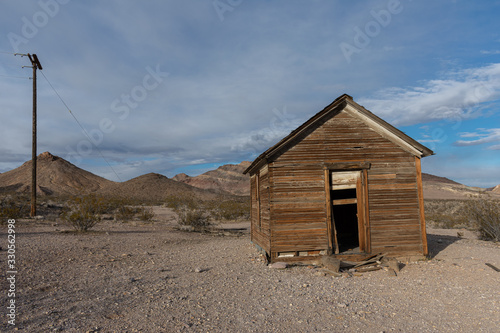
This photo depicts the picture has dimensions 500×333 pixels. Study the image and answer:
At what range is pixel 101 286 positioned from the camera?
22.4 feet

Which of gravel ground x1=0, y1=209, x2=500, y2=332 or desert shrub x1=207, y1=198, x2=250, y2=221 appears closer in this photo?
gravel ground x1=0, y1=209, x2=500, y2=332

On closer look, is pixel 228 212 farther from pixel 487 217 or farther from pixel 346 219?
pixel 487 217

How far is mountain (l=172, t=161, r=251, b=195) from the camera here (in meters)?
102

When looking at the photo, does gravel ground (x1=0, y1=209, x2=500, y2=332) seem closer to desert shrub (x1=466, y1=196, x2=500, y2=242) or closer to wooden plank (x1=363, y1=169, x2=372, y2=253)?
wooden plank (x1=363, y1=169, x2=372, y2=253)

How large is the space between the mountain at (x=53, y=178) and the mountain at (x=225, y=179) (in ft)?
106

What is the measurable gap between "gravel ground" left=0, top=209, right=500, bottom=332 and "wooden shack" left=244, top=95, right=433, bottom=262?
0.84 m

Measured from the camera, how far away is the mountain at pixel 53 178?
7164 cm

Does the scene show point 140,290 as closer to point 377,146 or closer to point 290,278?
point 290,278

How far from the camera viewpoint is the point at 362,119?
32.2 feet

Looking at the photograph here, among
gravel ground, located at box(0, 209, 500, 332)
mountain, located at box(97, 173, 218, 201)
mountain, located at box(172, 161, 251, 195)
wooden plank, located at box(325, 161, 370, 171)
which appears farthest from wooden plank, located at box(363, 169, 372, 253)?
mountain, located at box(172, 161, 251, 195)

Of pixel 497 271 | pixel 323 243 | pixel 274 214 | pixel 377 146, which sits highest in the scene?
pixel 377 146

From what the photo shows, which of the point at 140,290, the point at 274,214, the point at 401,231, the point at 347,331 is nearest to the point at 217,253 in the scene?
the point at 274,214

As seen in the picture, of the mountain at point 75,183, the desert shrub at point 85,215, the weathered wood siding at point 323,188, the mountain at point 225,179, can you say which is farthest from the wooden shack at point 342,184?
the mountain at point 225,179

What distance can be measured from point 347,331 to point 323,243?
4504 millimetres
